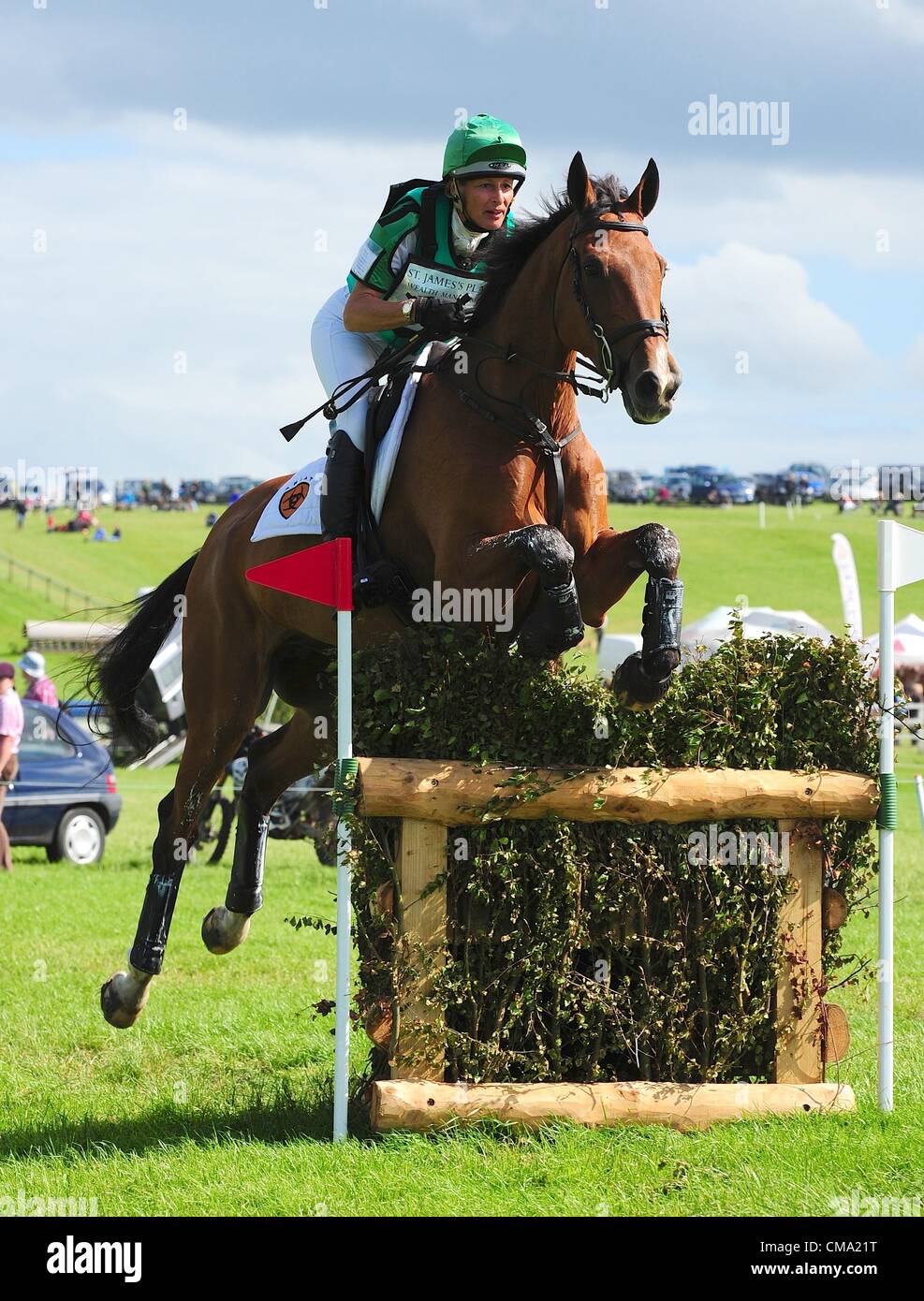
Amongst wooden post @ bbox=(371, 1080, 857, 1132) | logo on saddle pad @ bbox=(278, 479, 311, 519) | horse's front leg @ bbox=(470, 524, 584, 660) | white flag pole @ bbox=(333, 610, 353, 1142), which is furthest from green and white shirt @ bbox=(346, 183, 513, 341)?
wooden post @ bbox=(371, 1080, 857, 1132)

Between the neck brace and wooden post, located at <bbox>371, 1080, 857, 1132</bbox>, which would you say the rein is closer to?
the neck brace

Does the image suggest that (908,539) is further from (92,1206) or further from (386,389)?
(92,1206)

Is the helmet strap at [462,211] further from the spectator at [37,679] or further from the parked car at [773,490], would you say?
the parked car at [773,490]

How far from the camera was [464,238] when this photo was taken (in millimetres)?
5574

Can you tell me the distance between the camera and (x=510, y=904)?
4922 mm

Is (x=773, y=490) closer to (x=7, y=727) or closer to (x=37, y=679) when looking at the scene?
(x=37, y=679)

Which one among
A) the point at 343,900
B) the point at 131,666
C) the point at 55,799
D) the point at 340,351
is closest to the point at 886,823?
the point at 343,900

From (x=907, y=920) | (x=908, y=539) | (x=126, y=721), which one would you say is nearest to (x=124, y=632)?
(x=126, y=721)

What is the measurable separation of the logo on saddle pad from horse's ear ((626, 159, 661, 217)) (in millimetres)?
1826

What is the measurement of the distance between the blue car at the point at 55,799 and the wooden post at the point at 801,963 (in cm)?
991

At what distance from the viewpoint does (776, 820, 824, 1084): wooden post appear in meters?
5.05

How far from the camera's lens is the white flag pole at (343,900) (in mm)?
4887

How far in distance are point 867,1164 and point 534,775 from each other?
5.15ft

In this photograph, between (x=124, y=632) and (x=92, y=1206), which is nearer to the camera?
(x=92, y=1206)
